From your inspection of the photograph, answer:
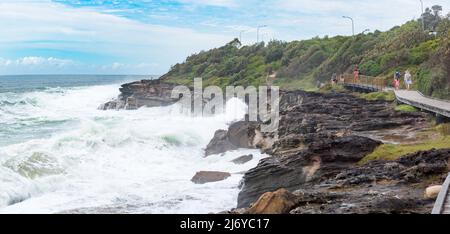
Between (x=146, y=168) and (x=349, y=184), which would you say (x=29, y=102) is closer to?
(x=146, y=168)

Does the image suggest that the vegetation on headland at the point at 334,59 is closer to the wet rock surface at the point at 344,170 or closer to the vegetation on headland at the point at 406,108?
the vegetation on headland at the point at 406,108

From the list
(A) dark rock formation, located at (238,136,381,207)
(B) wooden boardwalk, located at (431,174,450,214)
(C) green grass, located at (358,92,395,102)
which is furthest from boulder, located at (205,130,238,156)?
(B) wooden boardwalk, located at (431,174,450,214)

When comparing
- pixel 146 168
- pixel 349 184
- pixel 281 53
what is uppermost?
pixel 281 53

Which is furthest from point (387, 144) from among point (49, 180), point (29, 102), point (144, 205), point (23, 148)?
point (29, 102)

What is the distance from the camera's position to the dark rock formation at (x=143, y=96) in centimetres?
5678

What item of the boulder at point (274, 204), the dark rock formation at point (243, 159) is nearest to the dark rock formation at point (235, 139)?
the dark rock formation at point (243, 159)

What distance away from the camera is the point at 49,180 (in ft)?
64.6

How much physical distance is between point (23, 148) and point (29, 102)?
1328 inches

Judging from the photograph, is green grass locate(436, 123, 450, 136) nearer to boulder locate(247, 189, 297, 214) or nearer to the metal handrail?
boulder locate(247, 189, 297, 214)

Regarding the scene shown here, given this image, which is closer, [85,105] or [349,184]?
[349,184]

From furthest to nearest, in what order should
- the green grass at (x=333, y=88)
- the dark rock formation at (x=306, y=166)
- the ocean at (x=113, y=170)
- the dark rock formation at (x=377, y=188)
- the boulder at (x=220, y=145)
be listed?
the green grass at (x=333, y=88)
the boulder at (x=220, y=145)
the ocean at (x=113, y=170)
the dark rock formation at (x=306, y=166)
the dark rock formation at (x=377, y=188)

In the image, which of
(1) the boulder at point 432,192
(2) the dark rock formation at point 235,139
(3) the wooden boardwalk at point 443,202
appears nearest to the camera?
(3) the wooden boardwalk at point 443,202

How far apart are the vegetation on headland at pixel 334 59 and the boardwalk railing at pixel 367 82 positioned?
1.86 metres

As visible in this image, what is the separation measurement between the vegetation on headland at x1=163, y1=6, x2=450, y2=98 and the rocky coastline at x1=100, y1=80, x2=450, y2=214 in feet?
17.8
